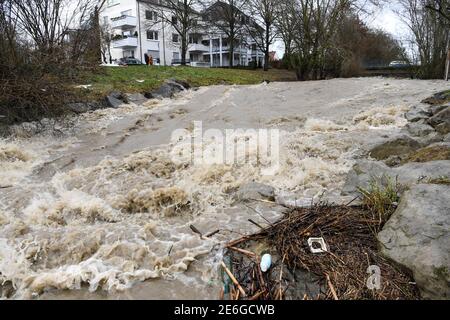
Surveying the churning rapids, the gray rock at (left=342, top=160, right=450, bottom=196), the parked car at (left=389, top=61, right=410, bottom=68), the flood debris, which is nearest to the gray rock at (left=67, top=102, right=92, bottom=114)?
the churning rapids

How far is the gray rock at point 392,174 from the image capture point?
15.1 feet

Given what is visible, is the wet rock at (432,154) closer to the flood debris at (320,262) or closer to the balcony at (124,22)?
the flood debris at (320,262)

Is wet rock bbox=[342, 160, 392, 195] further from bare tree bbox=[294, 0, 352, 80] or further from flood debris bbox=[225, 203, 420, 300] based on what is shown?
bare tree bbox=[294, 0, 352, 80]

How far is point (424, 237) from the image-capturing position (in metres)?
3.18

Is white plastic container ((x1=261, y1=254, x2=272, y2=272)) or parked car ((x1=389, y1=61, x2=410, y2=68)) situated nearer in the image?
white plastic container ((x1=261, y1=254, x2=272, y2=272))

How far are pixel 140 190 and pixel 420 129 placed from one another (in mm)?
5953

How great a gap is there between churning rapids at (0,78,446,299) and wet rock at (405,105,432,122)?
210 mm

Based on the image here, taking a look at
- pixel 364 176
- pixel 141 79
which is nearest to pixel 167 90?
pixel 141 79

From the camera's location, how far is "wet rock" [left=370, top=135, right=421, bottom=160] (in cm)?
664

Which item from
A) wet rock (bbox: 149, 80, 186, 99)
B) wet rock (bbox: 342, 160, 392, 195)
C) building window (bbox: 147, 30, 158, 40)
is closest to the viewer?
wet rock (bbox: 342, 160, 392, 195)

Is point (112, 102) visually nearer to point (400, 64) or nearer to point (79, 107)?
point (79, 107)
